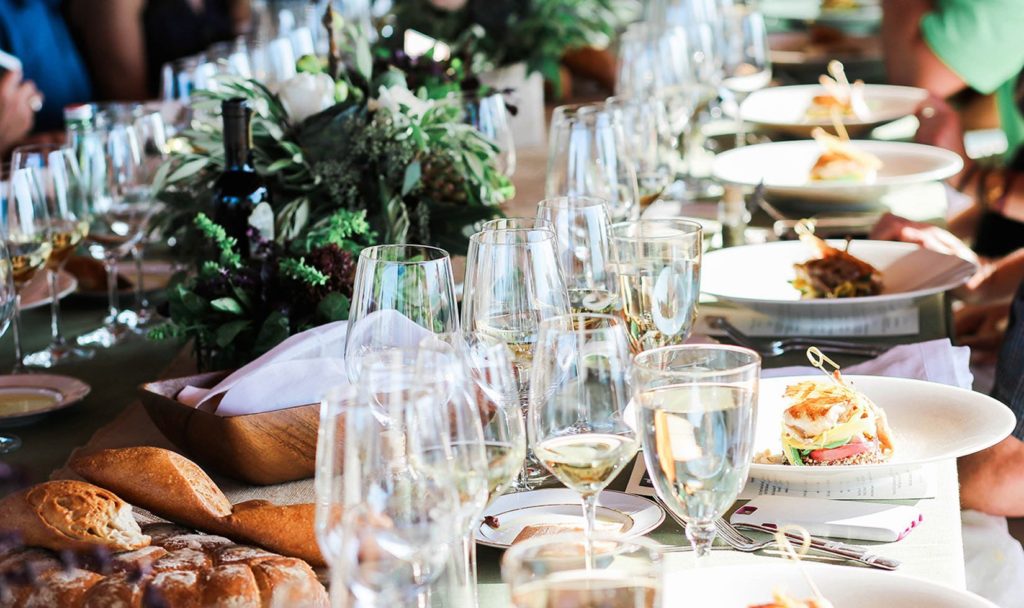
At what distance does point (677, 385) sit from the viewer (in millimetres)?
856

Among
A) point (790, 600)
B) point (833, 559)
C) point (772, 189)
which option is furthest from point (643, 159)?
point (790, 600)

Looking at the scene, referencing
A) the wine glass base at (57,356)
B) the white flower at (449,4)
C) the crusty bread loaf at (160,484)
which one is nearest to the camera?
the crusty bread loaf at (160,484)

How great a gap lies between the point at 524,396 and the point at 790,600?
0.38 m

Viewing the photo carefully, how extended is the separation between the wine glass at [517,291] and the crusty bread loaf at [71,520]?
0.34 meters

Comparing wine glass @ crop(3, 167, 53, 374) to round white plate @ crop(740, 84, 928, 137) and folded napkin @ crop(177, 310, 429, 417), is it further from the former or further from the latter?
round white plate @ crop(740, 84, 928, 137)

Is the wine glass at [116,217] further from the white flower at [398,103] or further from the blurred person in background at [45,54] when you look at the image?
the blurred person in background at [45,54]

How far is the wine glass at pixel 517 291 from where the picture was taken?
1.11 m

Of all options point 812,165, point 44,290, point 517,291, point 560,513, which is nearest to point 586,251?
point 517,291

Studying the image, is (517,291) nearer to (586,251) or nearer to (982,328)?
(586,251)

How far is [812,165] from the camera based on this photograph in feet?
8.43

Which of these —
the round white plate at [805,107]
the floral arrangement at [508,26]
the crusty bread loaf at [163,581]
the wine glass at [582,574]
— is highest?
the floral arrangement at [508,26]

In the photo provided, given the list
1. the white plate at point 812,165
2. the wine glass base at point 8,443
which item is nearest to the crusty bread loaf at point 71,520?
the wine glass base at point 8,443

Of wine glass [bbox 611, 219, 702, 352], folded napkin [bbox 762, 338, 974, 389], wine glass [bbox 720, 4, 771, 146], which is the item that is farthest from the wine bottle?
wine glass [bbox 720, 4, 771, 146]

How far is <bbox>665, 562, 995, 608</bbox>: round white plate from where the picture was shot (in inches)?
33.0
